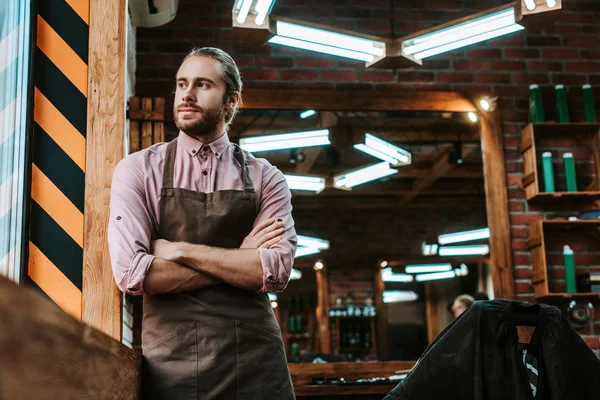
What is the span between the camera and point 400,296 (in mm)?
11789

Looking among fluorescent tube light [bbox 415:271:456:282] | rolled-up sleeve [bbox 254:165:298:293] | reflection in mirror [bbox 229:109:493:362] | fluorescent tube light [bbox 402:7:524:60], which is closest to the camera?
rolled-up sleeve [bbox 254:165:298:293]

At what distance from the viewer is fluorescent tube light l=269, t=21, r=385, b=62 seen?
133 inches

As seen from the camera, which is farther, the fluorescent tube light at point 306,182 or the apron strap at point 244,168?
the fluorescent tube light at point 306,182

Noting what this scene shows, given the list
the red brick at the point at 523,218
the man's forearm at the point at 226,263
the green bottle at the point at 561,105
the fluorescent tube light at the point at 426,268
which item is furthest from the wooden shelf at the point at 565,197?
the fluorescent tube light at the point at 426,268

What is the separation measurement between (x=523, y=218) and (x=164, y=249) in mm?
3655

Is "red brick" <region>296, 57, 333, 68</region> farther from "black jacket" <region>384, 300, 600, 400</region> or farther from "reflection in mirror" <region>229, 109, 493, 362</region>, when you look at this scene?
"black jacket" <region>384, 300, 600, 400</region>

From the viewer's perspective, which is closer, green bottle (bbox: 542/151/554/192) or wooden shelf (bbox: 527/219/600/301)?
wooden shelf (bbox: 527/219/600/301)

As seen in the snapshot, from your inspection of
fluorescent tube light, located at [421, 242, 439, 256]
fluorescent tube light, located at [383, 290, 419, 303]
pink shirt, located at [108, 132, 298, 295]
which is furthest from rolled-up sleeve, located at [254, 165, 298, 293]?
fluorescent tube light, located at [383, 290, 419, 303]

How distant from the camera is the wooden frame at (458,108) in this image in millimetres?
4891

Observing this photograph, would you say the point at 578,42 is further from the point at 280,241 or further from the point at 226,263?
the point at 226,263

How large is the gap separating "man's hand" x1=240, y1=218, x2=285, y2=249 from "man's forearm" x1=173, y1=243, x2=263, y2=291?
0.16ft

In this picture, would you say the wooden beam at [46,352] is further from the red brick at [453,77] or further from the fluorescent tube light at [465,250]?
the fluorescent tube light at [465,250]

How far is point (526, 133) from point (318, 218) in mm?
5275

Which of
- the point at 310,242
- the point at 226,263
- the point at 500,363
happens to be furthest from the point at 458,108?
the point at 226,263
